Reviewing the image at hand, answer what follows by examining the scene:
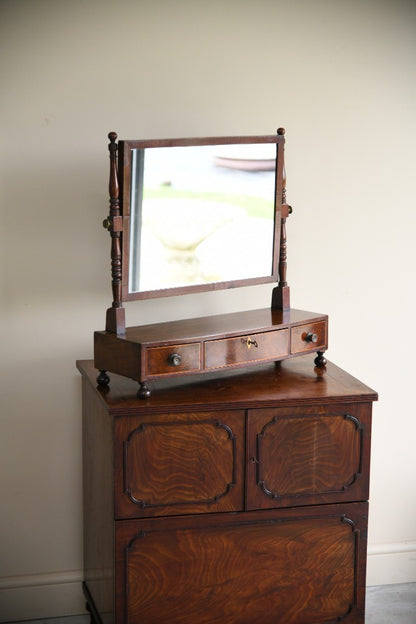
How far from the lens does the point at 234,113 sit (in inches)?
131

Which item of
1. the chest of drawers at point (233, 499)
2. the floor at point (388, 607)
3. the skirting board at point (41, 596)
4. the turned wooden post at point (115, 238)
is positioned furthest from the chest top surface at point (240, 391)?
the floor at point (388, 607)

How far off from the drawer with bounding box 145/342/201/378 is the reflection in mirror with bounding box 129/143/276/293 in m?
0.24

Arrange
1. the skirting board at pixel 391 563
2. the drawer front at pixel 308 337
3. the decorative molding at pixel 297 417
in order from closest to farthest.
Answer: the decorative molding at pixel 297 417 → the drawer front at pixel 308 337 → the skirting board at pixel 391 563

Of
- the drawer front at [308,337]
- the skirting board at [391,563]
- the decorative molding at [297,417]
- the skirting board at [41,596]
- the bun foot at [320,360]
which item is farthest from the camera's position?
the skirting board at [391,563]

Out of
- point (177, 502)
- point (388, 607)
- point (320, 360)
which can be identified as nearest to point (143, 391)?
point (177, 502)

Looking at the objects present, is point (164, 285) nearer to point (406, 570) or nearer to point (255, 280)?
point (255, 280)

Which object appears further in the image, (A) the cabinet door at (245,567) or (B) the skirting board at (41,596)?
(B) the skirting board at (41,596)

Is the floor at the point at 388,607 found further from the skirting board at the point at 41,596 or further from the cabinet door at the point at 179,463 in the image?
the cabinet door at the point at 179,463

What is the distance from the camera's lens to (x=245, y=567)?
2.83 metres

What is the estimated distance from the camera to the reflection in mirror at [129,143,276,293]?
Result: 9.14 ft

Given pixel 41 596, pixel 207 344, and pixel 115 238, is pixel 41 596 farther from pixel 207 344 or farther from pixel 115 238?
pixel 115 238

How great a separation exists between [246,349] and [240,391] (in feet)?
0.47

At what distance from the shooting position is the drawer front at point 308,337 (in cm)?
299

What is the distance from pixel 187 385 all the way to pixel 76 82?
1178 millimetres
